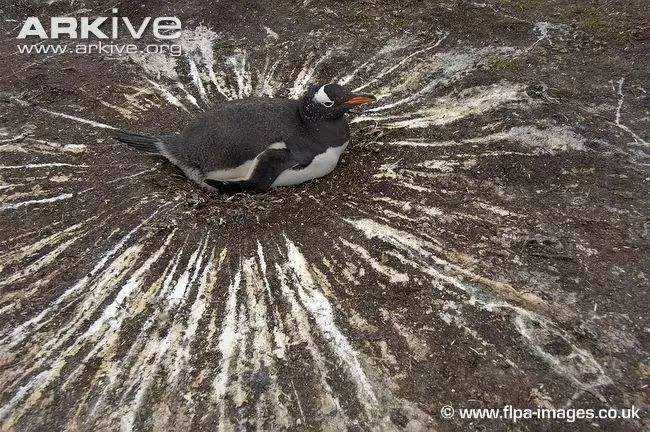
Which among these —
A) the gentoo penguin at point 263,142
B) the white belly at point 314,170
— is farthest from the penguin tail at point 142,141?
the white belly at point 314,170

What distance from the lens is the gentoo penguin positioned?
17.7ft

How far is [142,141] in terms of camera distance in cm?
584

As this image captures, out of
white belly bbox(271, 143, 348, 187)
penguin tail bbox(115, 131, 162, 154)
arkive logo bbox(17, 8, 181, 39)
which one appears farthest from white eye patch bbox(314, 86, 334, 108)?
arkive logo bbox(17, 8, 181, 39)

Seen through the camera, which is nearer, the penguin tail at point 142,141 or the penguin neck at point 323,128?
the penguin neck at point 323,128

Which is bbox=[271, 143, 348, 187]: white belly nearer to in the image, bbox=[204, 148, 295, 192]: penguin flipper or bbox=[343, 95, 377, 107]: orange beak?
bbox=[204, 148, 295, 192]: penguin flipper

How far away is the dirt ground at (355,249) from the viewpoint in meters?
3.92

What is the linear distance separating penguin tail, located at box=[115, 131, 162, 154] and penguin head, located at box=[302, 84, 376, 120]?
61.0 inches

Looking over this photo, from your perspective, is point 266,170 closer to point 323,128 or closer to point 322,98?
point 323,128

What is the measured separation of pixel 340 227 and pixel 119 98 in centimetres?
377

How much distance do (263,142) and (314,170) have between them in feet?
1.99

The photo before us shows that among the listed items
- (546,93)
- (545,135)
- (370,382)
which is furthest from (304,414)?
(546,93)

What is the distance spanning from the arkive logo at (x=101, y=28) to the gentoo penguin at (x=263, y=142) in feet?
12.0

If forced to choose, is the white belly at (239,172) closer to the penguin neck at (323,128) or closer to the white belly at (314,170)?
the white belly at (314,170)

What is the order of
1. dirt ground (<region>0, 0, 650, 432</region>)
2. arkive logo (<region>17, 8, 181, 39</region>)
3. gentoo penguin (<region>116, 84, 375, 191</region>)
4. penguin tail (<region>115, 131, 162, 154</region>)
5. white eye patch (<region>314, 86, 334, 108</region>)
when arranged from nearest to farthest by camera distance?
dirt ground (<region>0, 0, 650, 432</region>), gentoo penguin (<region>116, 84, 375, 191</region>), white eye patch (<region>314, 86, 334, 108</region>), penguin tail (<region>115, 131, 162, 154</region>), arkive logo (<region>17, 8, 181, 39</region>)
